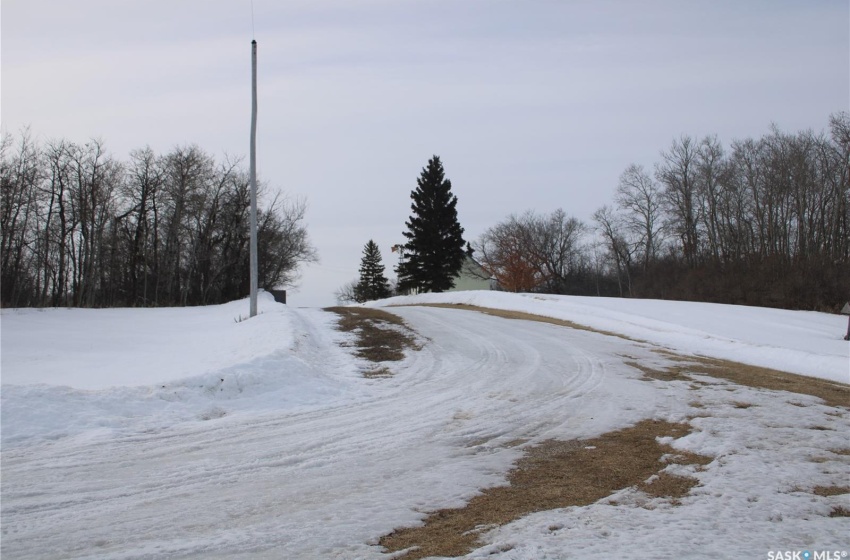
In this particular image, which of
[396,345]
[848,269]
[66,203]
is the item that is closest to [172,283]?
[66,203]

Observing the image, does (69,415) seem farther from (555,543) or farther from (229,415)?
(555,543)

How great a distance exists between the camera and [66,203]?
126 ft

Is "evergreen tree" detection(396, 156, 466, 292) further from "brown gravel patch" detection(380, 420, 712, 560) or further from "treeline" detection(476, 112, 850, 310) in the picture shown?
"brown gravel patch" detection(380, 420, 712, 560)

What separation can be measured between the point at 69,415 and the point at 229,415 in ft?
6.00

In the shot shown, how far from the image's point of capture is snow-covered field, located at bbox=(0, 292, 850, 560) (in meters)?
3.65

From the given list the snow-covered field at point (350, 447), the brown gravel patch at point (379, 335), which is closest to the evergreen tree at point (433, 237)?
the brown gravel patch at point (379, 335)

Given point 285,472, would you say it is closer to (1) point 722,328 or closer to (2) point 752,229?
(1) point 722,328

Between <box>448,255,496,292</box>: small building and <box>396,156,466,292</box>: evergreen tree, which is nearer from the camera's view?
<box>396,156,466,292</box>: evergreen tree

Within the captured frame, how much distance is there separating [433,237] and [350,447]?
45392 millimetres

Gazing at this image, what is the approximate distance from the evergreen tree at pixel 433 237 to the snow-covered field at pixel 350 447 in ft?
124

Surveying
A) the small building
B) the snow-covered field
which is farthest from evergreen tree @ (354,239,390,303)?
the snow-covered field

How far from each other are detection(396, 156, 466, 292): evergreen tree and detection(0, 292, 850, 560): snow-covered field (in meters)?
37.7

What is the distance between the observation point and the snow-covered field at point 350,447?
3.65 metres

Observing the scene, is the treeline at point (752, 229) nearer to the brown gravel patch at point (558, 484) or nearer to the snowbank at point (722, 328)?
the snowbank at point (722, 328)
